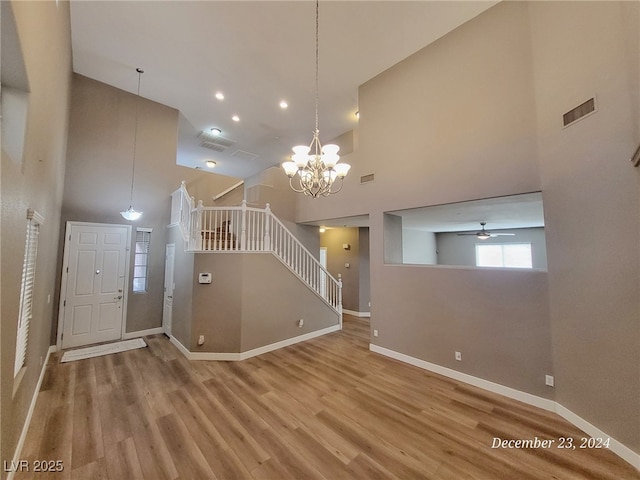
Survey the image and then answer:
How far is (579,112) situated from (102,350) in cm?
823

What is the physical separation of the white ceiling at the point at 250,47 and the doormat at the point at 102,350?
567cm

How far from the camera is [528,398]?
306 cm

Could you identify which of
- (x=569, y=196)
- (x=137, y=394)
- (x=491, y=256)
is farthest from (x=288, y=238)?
(x=491, y=256)

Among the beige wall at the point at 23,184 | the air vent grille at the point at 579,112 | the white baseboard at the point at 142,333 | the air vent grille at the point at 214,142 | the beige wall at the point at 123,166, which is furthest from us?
the air vent grille at the point at 214,142

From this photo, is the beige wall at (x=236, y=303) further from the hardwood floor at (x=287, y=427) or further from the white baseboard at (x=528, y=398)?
the white baseboard at (x=528, y=398)

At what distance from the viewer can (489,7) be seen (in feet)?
11.6

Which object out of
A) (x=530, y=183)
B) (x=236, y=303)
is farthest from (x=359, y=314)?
(x=530, y=183)

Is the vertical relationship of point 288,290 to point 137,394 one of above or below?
above

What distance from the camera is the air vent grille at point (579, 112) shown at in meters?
2.53

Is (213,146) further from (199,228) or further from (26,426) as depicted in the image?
(26,426)

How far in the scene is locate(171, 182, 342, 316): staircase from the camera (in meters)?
4.62

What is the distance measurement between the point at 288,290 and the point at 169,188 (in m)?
4.15

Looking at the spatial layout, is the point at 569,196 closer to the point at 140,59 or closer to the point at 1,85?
the point at 1,85

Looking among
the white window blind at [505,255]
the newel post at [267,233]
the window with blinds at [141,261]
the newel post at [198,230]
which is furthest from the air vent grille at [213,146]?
the white window blind at [505,255]
